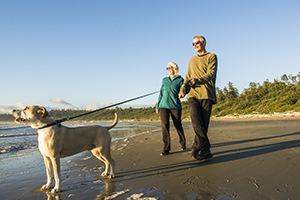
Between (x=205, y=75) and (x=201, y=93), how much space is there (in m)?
0.41

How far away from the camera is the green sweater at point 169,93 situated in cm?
518

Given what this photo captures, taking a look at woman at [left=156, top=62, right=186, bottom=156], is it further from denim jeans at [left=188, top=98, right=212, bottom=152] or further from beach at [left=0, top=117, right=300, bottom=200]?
denim jeans at [left=188, top=98, right=212, bottom=152]

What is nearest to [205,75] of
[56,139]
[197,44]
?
[197,44]

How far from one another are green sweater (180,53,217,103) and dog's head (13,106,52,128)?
2.64 m

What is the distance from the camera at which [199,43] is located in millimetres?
4137

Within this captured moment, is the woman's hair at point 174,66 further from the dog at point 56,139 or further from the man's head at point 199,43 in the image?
the dog at point 56,139

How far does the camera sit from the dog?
114 inches

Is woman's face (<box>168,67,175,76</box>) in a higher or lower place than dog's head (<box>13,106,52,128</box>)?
higher

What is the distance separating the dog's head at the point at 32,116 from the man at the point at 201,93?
2.64 metres

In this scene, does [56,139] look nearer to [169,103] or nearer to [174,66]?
[169,103]

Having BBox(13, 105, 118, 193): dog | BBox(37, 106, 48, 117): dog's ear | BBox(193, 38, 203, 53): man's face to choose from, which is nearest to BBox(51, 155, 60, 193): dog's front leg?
BBox(13, 105, 118, 193): dog

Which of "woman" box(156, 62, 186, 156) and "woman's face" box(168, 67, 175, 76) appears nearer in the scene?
"woman" box(156, 62, 186, 156)

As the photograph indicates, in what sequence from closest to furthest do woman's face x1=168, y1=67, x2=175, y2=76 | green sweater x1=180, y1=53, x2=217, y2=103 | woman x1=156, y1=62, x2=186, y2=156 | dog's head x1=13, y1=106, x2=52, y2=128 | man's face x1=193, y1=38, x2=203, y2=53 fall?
dog's head x1=13, y1=106, x2=52, y2=128 < green sweater x1=180, y1=53, x2=217, y2=103 < man's face x1=193, y1=38, x2=203, y2=53 < woman x1=156, y1=62, x2=186, y2=156 < woman's face x1=168, y1=67, x2=175, y2=76

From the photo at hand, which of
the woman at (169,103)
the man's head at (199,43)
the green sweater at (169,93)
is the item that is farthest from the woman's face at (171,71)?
the man's head at (199,43)
